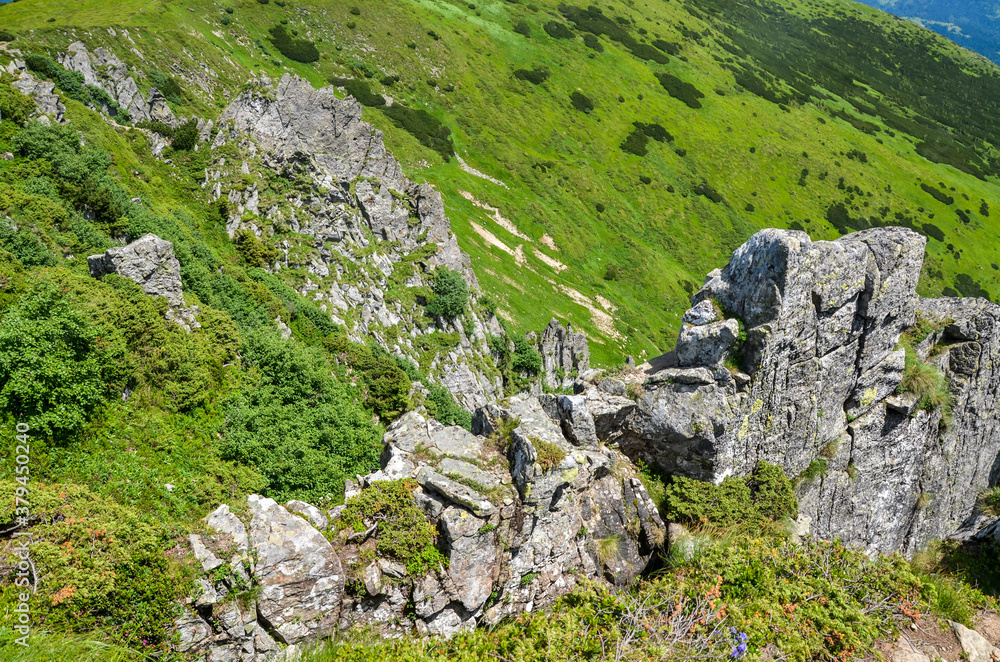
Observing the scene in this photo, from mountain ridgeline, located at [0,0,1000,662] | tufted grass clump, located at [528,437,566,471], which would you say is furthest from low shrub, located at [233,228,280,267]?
tufted grass clump, located at [528,437,566,471]

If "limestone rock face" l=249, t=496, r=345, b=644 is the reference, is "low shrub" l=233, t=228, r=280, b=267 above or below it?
below

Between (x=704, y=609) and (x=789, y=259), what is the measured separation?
1326cm

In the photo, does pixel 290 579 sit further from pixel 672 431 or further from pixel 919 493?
pixel 919 493

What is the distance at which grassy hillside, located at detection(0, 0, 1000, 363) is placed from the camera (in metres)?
73.4

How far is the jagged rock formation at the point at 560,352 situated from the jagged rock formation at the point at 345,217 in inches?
251

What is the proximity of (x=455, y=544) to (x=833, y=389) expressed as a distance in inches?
682

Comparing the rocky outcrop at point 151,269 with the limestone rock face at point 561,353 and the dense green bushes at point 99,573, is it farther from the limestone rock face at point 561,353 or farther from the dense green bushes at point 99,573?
the limestone rock face at point 561,353

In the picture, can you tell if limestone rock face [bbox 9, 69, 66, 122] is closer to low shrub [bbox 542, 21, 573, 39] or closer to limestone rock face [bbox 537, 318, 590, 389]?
limestone rock face [bbox 537, 318, 590, 389]

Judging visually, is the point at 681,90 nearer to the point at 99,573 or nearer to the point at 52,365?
the point at 52,365

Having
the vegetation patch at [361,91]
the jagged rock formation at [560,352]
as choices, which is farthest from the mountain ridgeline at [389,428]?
the vegetation patch at [361,91]

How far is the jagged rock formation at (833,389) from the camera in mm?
18188

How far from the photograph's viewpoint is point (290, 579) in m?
11.8

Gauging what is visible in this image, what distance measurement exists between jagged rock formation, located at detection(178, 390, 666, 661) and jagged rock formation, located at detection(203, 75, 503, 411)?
2345 centimetres

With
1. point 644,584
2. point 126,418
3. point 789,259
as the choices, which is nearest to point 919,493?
point 789,259
